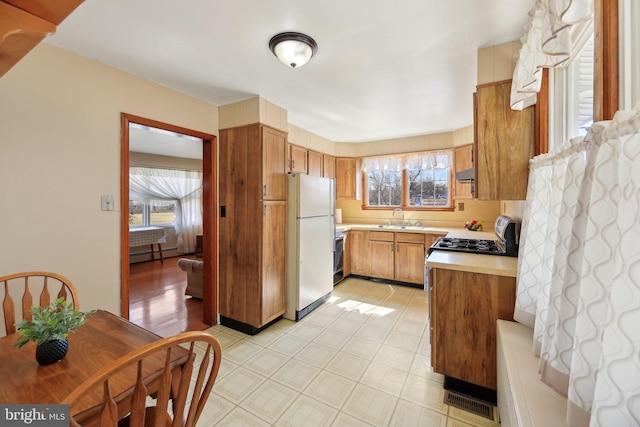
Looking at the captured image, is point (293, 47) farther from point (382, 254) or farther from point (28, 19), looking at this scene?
point (382, 254)

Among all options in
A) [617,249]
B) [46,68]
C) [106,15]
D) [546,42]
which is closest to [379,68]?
[546,42]

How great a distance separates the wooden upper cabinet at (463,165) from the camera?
3.57 metres

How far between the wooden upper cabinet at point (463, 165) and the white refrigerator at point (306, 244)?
1.96m

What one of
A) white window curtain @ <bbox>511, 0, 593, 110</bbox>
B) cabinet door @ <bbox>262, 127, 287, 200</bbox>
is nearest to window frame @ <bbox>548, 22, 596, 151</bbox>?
white window curtain @ <bbox>511, 0, 593, 110</bbox>

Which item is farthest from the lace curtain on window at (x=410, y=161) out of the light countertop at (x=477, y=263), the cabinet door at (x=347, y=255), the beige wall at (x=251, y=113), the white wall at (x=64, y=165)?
the white wall at (x=64, y=165)

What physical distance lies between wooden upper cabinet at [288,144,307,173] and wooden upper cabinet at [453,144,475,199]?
214cm

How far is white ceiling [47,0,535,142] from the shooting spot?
1.42 meters

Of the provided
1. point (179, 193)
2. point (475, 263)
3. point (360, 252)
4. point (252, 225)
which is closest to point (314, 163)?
point (360, 252)

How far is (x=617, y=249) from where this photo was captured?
2.02ft

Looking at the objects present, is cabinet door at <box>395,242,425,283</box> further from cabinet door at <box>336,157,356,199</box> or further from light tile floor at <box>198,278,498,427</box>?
cabinet door at <box>336,157,356,199</box>

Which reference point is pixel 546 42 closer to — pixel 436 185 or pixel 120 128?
pixel 120 128

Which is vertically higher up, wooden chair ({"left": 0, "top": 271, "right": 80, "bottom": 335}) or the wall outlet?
the wall outlet

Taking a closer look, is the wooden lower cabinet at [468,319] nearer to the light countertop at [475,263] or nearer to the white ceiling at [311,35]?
the light countertop at [475,263]

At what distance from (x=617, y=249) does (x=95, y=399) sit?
150cm
